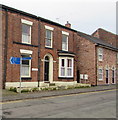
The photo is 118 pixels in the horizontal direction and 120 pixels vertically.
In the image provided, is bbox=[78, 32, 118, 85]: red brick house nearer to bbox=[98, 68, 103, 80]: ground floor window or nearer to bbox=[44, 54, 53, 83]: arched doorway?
bbox=[98, 68, 103, 80]: ground floor window

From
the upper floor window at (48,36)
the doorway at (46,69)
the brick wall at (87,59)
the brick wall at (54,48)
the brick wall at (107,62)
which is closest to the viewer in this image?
the brick wall at (54,48)

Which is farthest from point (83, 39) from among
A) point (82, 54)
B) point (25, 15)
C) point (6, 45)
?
point (6, 45)

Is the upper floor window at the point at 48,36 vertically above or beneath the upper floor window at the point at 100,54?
above

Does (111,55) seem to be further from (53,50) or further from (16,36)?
(16,36)

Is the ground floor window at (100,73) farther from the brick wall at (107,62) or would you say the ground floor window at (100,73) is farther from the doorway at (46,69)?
the doorway at (46,69)

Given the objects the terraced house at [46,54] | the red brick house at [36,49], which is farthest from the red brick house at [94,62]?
the red brick house at [36,49]

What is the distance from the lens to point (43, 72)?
19.1 metres

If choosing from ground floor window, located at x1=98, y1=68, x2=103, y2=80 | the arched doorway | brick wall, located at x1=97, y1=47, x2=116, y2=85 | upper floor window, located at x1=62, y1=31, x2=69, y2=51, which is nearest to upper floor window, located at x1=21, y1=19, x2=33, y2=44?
the arched doorway

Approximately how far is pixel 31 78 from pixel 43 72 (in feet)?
5.84

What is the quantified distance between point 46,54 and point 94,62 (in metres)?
7.33

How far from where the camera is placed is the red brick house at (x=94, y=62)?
78.3ft

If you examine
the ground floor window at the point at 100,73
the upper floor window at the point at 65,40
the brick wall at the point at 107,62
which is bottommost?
the ground floor window at the point at 100,73

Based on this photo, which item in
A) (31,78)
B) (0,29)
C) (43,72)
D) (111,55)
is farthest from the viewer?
(111,55)

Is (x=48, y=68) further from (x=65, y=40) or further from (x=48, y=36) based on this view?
(x=65, y=40)
